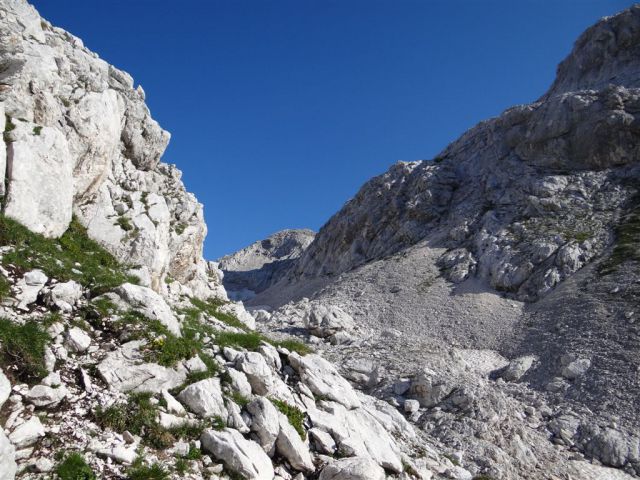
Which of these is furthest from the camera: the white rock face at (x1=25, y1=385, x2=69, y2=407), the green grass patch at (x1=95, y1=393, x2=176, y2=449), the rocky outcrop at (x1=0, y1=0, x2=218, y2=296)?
the rocky outcrop at (x1=0, y1=0, x2=218, y2=296)

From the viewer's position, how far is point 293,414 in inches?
499

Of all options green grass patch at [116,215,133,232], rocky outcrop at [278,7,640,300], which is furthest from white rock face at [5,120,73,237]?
rocky outcrop at [278,7,640,300]

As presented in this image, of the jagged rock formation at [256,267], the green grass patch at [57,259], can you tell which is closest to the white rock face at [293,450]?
the green grass patch at [57,259]

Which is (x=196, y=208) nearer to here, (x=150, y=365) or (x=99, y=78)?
(x=99, y=78)

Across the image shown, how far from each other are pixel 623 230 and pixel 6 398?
6055cm

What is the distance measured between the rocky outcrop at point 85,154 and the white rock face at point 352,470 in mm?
12832

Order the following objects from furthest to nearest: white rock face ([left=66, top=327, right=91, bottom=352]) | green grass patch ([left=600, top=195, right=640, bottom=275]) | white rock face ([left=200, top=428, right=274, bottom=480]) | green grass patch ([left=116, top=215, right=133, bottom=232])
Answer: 1. green grass patch ([left=600, top=195, right=640, bottom=275])
2. green grass patch ([left=116, top=215, right=133, bottom=232])
3. white rock face ([left=66, top=327, right=91, bottom=352])
4. white rock face ([left=200, top=428, right=274, bottom=480])

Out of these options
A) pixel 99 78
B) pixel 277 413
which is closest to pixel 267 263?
pixel 99 78

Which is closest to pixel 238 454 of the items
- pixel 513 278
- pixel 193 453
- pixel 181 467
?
pixel 193 453

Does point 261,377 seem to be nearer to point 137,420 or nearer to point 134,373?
point 134,373

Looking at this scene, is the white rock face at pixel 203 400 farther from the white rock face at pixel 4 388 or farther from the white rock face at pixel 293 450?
the white rock face at pixel 4 388

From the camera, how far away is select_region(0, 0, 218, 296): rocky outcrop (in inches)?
645

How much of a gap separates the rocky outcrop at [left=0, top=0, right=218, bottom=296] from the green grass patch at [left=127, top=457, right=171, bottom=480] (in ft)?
34.3

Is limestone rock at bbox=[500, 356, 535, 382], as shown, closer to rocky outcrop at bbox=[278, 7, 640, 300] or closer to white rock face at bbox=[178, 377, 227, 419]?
rocky outcrop at bbox=[278, 7, 640, 300]
